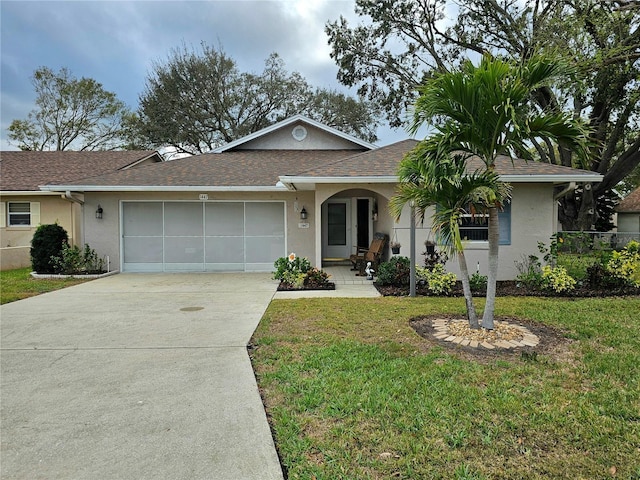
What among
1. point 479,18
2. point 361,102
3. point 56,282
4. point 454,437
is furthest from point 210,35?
point 454,437

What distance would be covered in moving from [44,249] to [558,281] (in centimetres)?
1269

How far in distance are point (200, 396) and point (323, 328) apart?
236 cm

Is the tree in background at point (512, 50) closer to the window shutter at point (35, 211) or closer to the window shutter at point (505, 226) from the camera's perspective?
the window shutter at point (505, 226)

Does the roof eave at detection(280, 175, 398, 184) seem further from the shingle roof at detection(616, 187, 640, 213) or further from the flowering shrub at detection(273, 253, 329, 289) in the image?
the shingle roof at detection(616, 187, 640, 213)

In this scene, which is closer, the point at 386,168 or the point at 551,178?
the point at 551,178

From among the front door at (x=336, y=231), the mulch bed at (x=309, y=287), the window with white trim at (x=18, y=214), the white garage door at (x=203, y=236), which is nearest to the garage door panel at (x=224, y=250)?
the white garage door at (x=203, y=236)

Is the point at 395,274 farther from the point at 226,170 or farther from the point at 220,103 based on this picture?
the point at 220,103

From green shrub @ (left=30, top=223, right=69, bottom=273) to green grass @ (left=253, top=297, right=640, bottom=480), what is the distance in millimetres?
8662

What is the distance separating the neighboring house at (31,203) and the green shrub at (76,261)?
2.03 meters

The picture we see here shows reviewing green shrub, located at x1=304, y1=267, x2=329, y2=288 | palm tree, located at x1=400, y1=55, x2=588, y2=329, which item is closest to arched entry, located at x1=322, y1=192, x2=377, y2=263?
green shrub, located at x1=304, y1=267, x2=329, y2=288

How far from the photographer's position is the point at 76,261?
11148 millimetres

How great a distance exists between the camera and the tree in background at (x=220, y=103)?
25.9 metres

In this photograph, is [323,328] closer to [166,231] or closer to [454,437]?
[454,437]

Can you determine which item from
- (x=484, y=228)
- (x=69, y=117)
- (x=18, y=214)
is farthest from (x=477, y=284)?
(x=69, y=117)
